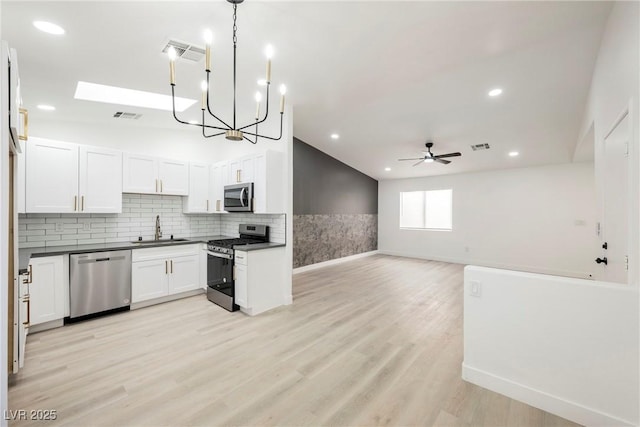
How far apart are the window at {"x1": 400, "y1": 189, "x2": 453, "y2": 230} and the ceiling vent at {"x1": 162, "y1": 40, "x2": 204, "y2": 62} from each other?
7011 mm

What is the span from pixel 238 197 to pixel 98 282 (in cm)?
207

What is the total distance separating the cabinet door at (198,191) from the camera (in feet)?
15.7

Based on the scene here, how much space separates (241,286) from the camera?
3.76 m

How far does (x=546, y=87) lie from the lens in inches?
140

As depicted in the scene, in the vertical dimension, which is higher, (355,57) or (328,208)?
(355,57)

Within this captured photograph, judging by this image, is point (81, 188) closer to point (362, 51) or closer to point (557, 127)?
point (362, 51)

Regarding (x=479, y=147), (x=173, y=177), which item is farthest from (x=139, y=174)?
(x=479, y=147)

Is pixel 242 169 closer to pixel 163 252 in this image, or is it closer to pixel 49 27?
pixel 163 252

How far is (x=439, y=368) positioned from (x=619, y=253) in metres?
1.69

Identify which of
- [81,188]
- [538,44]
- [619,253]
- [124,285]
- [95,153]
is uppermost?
[538,44]

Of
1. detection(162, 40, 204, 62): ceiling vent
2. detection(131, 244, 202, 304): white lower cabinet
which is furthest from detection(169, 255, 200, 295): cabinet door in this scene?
detection(162, 40, 204, 62): ceiling vent

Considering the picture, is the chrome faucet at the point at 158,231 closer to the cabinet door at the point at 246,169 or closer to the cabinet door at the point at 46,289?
the cabinet door at the point at 46,289

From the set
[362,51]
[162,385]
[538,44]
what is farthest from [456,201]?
[162,385]

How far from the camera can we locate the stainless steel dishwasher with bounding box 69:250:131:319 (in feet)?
10.9
